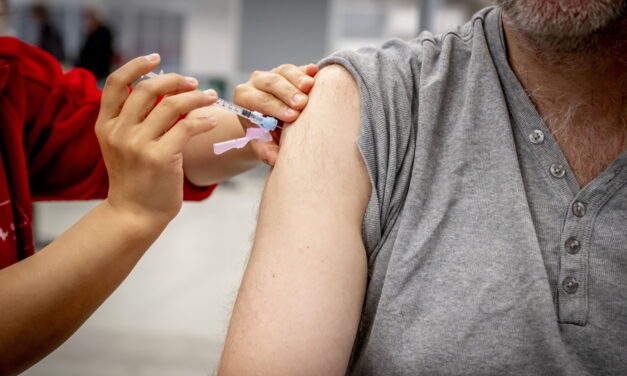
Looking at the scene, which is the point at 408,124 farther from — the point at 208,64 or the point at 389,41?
the point at 208,64

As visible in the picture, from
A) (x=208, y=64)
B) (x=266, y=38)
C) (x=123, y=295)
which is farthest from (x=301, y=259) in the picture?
(x=208, y=64)

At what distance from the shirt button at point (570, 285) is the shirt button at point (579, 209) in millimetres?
99

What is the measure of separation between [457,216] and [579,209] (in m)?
0.19

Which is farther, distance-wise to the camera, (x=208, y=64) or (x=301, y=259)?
(x=208, y=64)

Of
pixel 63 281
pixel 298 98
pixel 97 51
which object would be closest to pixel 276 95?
Answer: pixel 298 98

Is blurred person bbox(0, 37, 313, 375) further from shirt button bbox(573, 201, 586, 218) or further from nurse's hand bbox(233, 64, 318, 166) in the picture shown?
shirt button bbox(573, 201, 586, 218)

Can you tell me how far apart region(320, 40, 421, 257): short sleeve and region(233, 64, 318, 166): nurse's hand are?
7 cm

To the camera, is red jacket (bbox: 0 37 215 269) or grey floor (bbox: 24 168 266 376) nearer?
red jacket (bbox: 0 37 215 269)

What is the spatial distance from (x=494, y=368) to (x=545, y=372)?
0.07 m

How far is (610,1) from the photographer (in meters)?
0.87

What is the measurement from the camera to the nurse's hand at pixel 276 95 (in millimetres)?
950

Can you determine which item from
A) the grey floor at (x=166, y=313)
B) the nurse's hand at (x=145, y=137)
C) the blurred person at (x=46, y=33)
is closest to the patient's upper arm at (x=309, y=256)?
the nurse's hand at (x=145, y=137)

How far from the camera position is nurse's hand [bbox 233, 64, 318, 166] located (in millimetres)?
950

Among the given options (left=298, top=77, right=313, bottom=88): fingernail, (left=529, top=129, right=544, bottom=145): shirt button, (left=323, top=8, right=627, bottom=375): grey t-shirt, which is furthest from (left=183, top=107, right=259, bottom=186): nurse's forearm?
(left=529, top=129, right=544, bottom=145): shirt button
